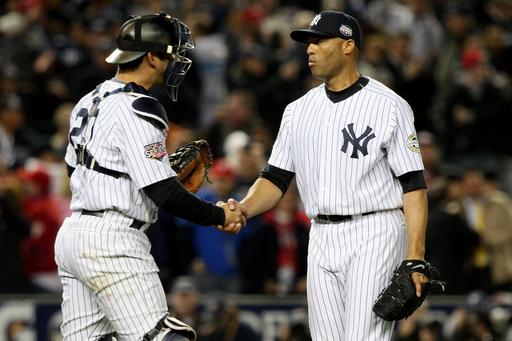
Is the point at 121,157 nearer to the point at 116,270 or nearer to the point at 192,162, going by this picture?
the point at 116,270

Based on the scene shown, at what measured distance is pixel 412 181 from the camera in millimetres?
4676

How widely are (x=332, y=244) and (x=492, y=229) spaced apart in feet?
15.6

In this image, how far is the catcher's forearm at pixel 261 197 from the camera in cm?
520

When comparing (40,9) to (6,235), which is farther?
(40,9)

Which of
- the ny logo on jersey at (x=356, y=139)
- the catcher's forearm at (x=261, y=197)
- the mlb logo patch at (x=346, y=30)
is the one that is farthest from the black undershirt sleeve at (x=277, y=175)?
the mlb logo patch at (x=346, y=30)

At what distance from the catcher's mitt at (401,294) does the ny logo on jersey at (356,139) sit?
2.28 feet

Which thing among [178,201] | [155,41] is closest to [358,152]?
[178,201]

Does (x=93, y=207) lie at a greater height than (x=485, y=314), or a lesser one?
greater

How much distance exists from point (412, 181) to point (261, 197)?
105 cm

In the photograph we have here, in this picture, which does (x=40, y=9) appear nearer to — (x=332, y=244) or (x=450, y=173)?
(x=450, y=173)

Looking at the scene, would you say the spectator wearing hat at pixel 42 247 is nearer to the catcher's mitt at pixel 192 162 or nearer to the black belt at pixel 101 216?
the catcher's mitt at pixel 192 162

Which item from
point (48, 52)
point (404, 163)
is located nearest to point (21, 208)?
point (48, 52)

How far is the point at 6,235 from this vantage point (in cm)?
845

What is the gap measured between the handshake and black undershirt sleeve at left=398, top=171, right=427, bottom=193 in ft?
3.41
